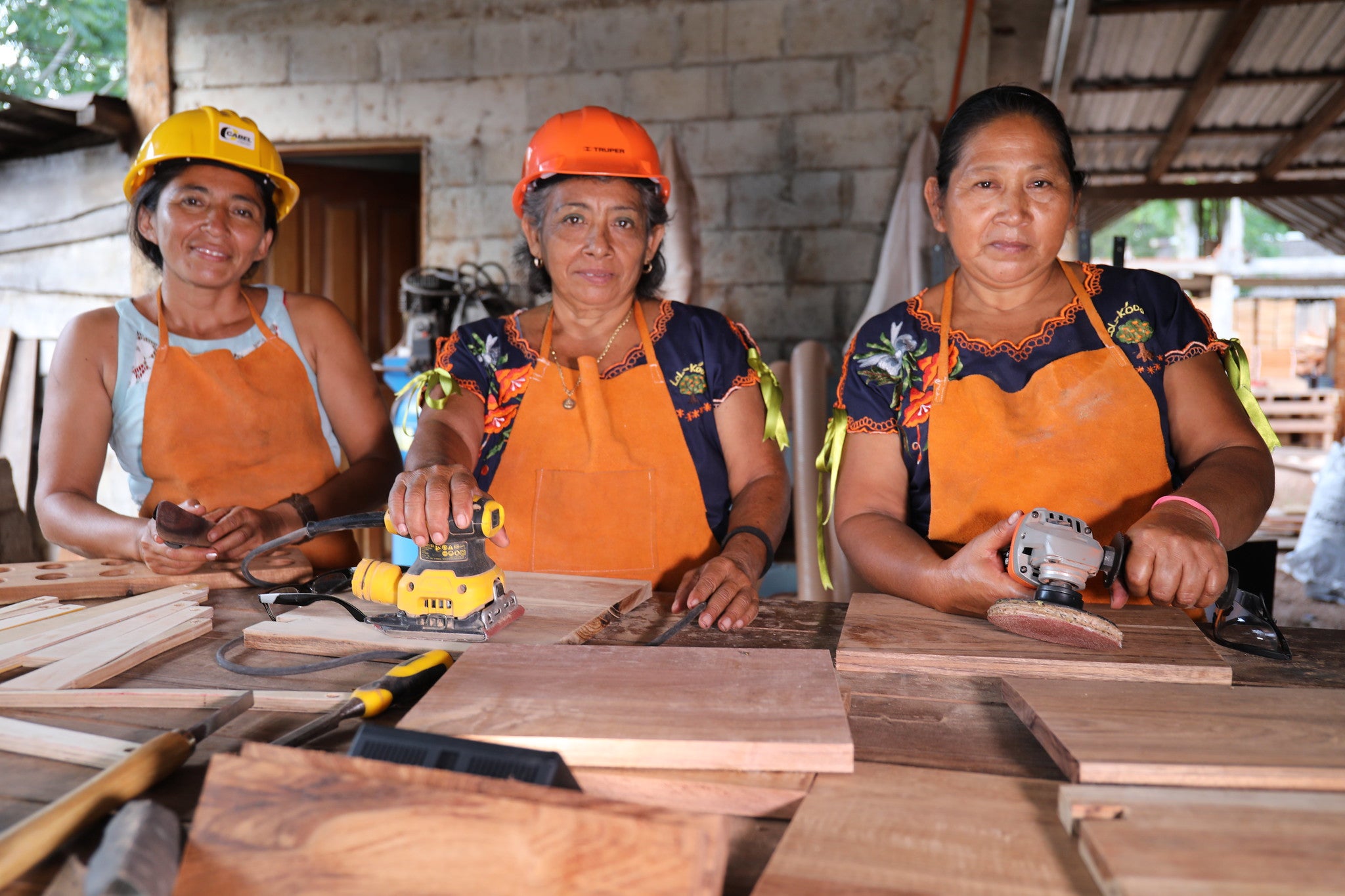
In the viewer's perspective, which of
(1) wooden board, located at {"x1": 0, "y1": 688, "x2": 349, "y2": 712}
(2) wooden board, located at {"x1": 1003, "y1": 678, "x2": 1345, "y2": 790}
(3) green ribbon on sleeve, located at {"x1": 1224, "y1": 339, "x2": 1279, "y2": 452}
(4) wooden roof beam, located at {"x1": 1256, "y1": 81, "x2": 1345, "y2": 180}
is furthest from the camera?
(4) wooden roof beam, located at {"x1": 1256, "y1": 81, "x2": 1345, "y2": 180}

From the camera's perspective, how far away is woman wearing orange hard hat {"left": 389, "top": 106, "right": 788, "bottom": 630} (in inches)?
89.1

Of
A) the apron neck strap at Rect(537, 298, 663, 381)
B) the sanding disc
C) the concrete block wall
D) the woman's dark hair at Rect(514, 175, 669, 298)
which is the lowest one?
the sanding disc

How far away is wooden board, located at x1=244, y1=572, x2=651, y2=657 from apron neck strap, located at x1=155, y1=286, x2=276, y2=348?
3.77ft

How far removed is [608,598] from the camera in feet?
5.78

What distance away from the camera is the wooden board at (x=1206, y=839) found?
0.79 m

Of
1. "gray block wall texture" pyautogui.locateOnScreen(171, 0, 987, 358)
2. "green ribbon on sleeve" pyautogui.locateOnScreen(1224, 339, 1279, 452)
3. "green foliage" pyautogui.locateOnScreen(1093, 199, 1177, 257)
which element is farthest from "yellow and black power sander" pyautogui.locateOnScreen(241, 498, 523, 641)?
"green foliage" pyautogui.locateOnScreen(1093, 199, 1177, 257)

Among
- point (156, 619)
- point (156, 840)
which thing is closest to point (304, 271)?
point (156, 619)

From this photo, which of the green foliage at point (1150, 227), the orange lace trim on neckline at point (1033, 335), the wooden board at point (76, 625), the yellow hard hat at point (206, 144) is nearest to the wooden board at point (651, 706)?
the wooden board at point (76, 625)

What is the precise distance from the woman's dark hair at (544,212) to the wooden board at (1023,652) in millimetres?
1267

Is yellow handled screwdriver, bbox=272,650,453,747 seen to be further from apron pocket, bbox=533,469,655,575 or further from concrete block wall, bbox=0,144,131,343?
concrete block wall, bbox=0,144,131,343

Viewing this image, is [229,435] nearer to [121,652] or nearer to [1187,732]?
[121,652]

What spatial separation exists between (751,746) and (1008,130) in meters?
1.50

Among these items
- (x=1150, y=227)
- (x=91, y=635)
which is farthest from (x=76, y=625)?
(x=1150, y=227)

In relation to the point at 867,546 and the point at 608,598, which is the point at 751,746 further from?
the point at 867,546
